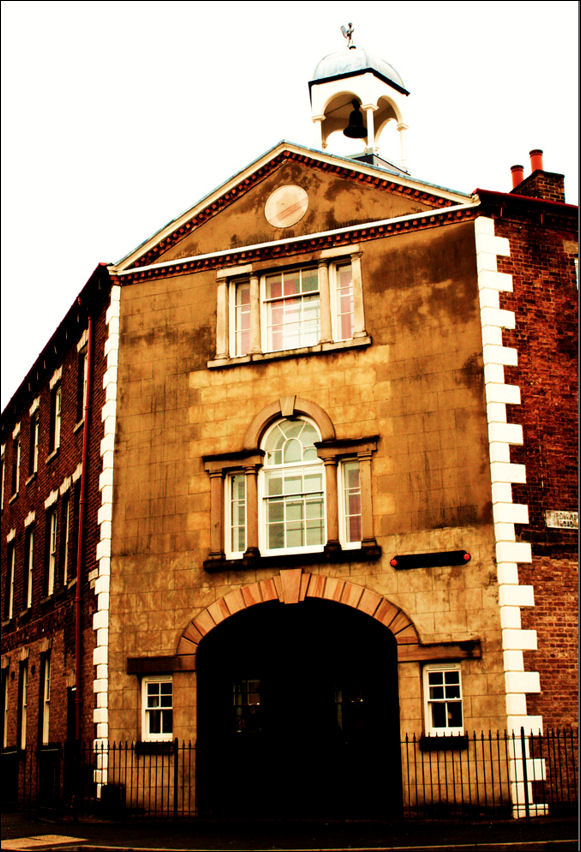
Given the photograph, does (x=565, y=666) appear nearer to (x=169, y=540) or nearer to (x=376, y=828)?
(x=376, y=828)

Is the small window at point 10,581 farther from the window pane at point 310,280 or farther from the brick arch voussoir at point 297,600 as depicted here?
the window pane at point 310,280

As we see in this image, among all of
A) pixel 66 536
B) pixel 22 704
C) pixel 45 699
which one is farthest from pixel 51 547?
pixel 22 704

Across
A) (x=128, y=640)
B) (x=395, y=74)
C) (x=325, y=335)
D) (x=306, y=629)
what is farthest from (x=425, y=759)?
(x=395, y=74)

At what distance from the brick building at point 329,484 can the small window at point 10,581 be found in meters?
8.85

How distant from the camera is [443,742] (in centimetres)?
1767

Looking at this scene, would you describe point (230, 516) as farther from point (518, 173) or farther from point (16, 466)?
point (16, 466)

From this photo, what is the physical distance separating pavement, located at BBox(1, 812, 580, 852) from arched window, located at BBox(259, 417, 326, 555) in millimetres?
4838

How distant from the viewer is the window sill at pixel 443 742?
1755cm

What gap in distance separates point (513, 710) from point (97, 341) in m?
11.8

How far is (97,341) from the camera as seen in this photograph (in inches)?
928

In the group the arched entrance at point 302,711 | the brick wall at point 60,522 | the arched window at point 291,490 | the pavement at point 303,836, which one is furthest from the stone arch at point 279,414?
the pavement at point 303,836

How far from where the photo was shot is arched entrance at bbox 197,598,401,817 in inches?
803

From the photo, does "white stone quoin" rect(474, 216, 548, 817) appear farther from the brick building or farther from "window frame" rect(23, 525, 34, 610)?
"window frame" rect(23, 525, 34, 610)

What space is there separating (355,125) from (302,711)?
13523mm
